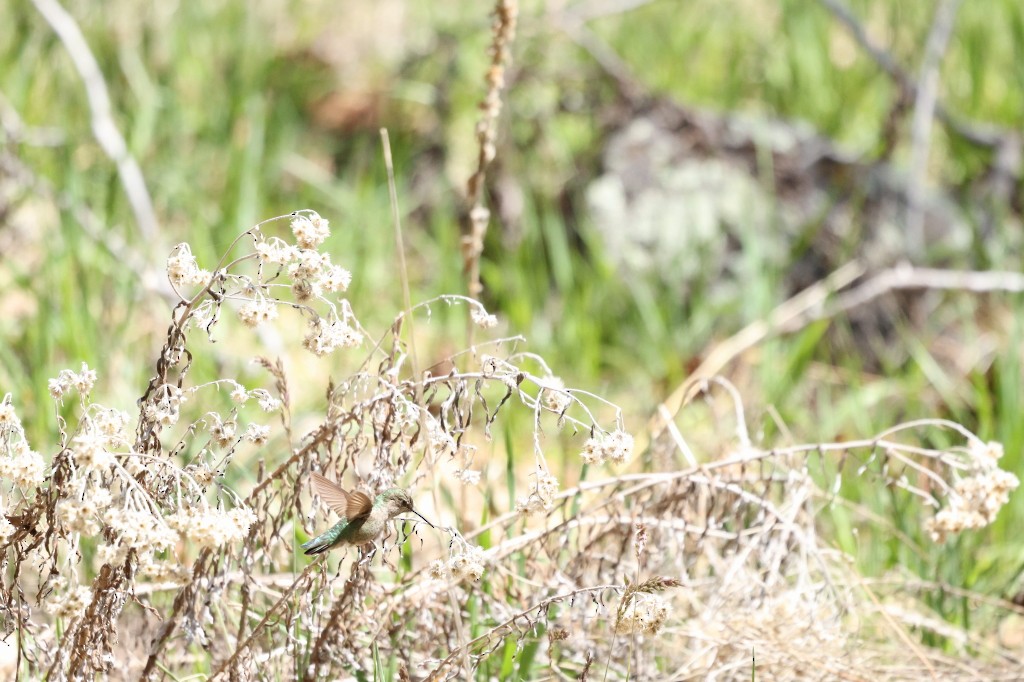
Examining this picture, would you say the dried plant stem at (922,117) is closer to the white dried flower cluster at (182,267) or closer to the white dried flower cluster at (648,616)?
the white dried flower cluster at (648,616)

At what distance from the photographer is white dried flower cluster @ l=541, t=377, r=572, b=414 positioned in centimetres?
146

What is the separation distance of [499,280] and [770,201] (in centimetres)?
97

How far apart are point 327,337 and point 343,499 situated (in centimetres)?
20

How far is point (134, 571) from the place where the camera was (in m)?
→ 1.51

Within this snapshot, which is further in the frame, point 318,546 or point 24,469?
point 318,546

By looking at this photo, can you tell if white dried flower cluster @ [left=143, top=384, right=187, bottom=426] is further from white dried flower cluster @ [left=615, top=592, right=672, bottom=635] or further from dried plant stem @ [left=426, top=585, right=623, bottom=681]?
white dried flower cluster @ [left=615, top=592, right=672, bottom=635]

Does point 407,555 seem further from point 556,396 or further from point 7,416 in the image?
point 7,416

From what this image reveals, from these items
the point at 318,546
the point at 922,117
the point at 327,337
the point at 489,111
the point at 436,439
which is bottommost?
the point at 318,546

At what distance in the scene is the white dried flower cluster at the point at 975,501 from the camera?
167cm

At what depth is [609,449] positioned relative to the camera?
4.63ft

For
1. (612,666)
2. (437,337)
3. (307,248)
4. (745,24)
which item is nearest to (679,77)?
(745,24)

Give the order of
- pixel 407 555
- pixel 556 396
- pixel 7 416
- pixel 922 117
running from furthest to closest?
pixel 922 117
pixel 407 555
pixel 556 396
pixel 7 416

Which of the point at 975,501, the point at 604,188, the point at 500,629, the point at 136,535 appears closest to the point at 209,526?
the point at 136,535

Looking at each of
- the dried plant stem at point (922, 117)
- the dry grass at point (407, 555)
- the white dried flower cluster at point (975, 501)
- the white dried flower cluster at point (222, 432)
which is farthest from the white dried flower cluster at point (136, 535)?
the dried plant stem at point (922, 117)
